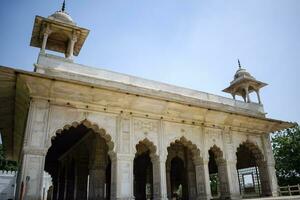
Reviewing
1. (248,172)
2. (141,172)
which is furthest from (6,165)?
(248,172)

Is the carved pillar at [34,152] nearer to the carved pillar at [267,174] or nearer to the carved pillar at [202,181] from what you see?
the carved pillar at [202,181]

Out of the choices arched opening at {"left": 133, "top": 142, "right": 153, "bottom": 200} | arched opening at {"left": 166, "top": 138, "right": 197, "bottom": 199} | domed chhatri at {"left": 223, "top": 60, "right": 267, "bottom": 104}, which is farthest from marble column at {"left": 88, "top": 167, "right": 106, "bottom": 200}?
domed chhatri at {"left": 223, "top": 60, "right": 267, "bottom": 104}

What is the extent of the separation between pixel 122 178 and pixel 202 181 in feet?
13.0

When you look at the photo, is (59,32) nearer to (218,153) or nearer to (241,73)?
(218,153)

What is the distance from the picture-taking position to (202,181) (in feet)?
37.6

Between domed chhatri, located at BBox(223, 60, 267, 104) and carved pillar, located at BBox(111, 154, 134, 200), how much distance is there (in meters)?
9.54

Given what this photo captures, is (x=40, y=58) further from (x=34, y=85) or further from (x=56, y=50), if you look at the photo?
(x=56, y=50)

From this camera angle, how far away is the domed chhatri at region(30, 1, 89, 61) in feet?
35.6

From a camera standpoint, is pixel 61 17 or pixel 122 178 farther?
pixel 61 17

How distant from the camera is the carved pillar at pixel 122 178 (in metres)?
A: 9.23

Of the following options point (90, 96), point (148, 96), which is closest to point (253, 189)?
point (148, 96)

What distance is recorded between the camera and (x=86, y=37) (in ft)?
39.8

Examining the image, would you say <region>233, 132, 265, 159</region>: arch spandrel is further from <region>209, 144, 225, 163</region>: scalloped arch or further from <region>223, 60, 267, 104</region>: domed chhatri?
<region>223, 60, 267, 104</region>: domed chhatri

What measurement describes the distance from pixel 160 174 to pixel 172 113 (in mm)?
2660
